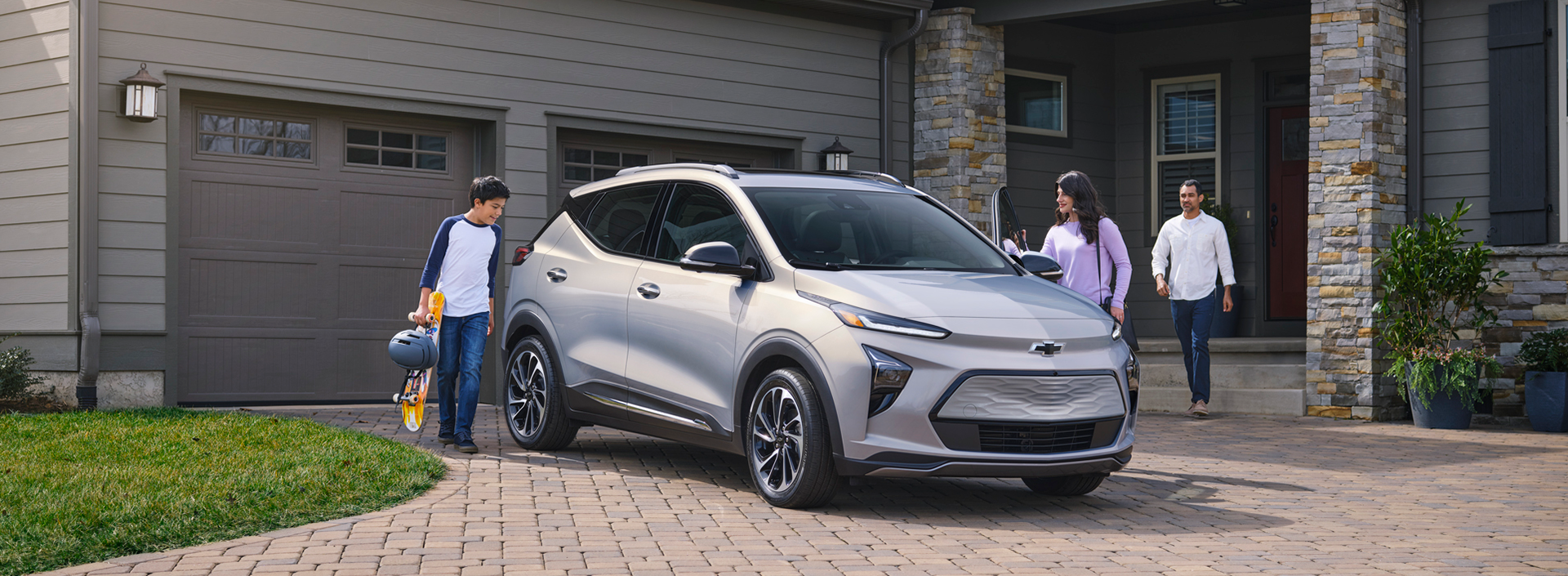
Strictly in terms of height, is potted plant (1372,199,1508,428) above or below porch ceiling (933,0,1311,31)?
below

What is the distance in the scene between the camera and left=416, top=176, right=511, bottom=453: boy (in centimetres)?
818

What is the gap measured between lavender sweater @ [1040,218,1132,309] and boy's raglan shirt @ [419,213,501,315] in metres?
3.34

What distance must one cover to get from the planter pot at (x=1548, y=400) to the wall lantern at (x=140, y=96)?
1004 cm

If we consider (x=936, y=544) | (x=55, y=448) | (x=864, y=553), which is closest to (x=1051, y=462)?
(x=936, y=544)

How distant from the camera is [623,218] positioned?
25.9 ft

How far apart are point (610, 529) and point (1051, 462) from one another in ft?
6.26

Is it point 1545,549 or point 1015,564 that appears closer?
point 1015,564

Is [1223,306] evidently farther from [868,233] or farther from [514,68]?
[868,233]

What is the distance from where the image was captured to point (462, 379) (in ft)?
27.0

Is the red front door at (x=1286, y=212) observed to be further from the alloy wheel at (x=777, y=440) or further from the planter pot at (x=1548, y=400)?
the alloy wheel at (x=777, y=440)

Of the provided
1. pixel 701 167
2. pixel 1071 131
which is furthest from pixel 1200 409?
pixel 701 167

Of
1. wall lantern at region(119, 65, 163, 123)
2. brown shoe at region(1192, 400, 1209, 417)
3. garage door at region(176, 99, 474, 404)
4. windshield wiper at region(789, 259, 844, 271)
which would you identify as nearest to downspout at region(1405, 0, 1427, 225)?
brown shoe at region(1192, 400, 1209, 417)

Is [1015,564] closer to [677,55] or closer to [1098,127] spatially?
[677,55]

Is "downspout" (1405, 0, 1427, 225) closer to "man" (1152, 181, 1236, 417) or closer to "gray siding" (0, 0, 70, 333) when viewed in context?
"man" (1152, 181, 1236, 417)
